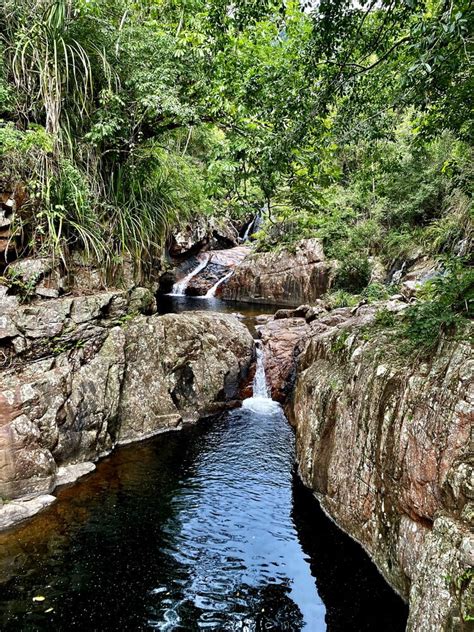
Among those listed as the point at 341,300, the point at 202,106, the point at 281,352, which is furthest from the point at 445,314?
the point at 341,300

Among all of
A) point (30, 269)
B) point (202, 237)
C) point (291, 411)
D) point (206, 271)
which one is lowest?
point (291, 411)

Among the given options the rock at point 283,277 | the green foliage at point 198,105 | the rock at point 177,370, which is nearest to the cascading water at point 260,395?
the rock at point 177,370

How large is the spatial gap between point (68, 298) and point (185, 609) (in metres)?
4.65

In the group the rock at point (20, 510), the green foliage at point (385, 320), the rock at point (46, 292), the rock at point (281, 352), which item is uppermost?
the rock at point (46, 292)

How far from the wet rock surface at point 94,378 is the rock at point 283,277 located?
8.12 meters

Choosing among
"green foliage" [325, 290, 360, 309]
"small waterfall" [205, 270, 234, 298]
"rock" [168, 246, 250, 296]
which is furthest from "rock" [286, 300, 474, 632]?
"rock" [168, 246, 250, 296]

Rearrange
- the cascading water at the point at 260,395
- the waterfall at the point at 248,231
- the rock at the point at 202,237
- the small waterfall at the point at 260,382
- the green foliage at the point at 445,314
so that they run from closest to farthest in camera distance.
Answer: the green foliage at the point at 445,314, the cascading water at the point at 260,395, the small waterfall at the point at 260,382, the rock at the point at 202,237, the waterfall at the point at 248,231

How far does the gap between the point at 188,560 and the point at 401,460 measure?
2.45m

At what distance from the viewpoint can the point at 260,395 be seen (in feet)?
29.2

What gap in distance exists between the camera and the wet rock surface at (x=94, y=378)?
16.9ft

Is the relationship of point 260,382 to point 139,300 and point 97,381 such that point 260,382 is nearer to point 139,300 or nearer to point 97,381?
point 139,300

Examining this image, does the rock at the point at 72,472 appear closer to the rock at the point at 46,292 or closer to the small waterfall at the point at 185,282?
the rock at the point at 46,292

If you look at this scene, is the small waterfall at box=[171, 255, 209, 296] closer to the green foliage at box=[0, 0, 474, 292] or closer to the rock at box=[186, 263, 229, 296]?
the rock at box=[186, 263, 229, 296]

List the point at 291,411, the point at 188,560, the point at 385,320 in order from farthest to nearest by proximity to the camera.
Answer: the point at 291,411 → the point at 385,320 → the point at 188,560
